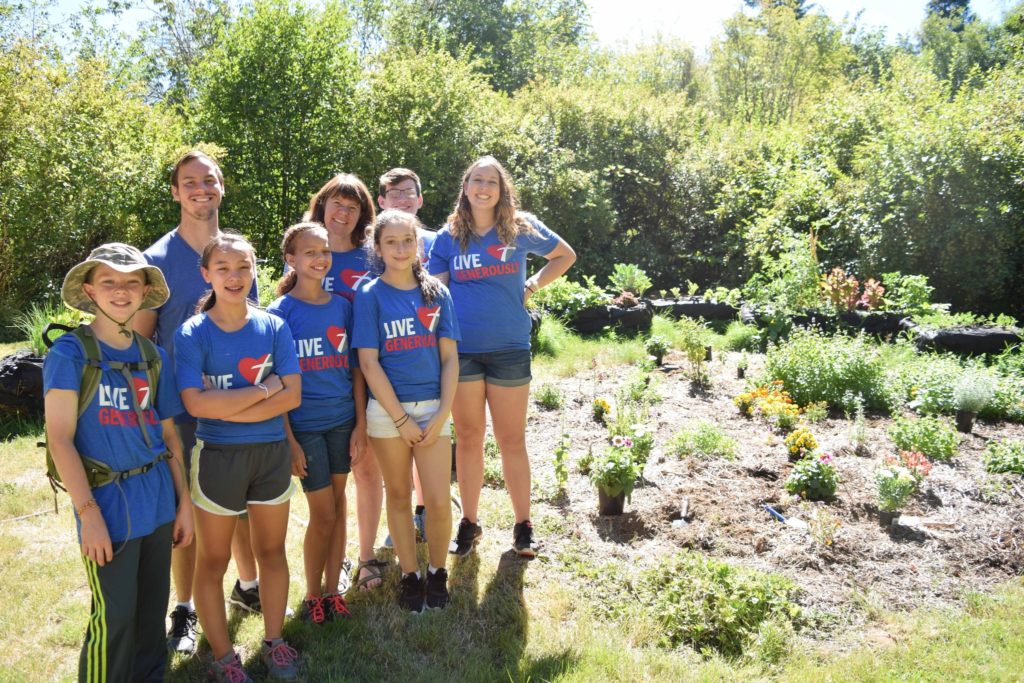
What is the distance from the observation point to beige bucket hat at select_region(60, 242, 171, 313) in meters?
2.43

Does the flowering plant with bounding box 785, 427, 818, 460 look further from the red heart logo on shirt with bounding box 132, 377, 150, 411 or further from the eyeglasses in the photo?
the red heart logo on shirt with bounding box 132, 377, 150, 411

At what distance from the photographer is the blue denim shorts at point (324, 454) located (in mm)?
3072

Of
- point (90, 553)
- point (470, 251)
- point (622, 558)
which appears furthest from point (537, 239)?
point (90, 553)

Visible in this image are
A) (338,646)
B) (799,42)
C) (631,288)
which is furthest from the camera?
(799,42)

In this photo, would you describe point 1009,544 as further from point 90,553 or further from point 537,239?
point 90,553

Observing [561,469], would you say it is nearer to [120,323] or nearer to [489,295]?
[489,295]

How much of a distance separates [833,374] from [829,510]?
232cm

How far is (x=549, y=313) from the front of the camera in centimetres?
924

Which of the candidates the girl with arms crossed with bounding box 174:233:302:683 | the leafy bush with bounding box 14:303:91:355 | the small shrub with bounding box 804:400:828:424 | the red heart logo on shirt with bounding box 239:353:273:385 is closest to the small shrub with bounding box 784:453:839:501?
the small shrub with bounding box 804:400:828:424

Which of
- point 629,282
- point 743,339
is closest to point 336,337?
point 743,339

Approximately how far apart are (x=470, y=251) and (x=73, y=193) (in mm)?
8313

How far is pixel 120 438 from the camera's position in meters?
2.40

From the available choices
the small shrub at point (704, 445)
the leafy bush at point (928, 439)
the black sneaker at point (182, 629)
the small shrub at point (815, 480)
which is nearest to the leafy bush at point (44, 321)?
the black sneaker at point (182, 629)

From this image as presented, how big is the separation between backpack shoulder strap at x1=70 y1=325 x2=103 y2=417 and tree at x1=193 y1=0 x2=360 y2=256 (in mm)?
8566
